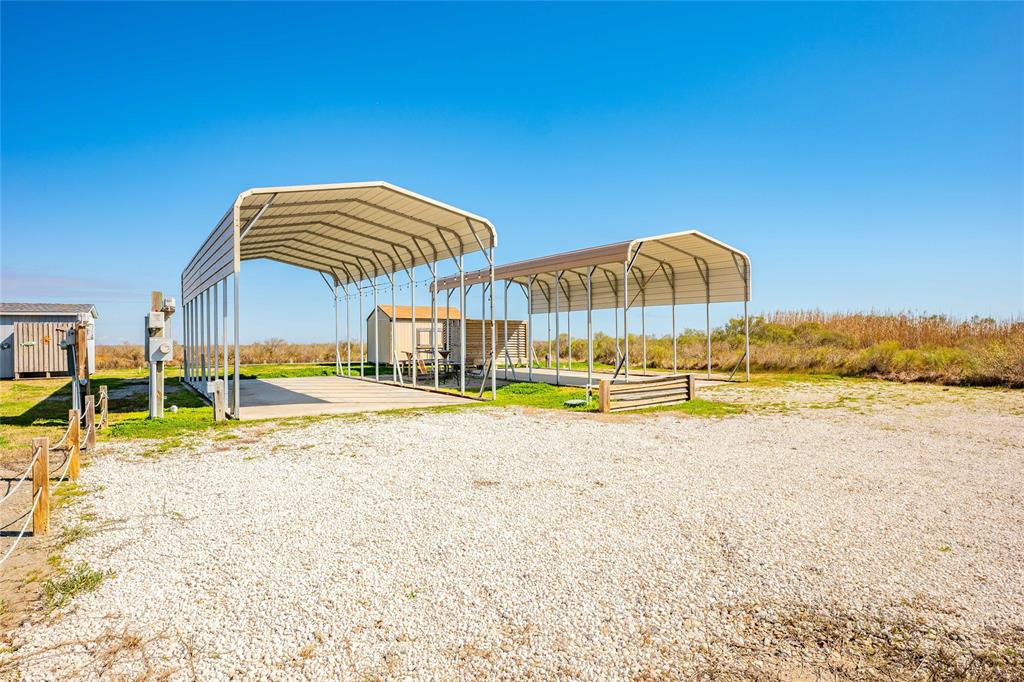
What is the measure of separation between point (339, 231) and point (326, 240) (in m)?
1.33

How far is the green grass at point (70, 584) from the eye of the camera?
11.1ft

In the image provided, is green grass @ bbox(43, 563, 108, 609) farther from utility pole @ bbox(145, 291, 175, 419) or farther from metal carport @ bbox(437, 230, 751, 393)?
metal carport @ bbox(437, 230, 751, 393)

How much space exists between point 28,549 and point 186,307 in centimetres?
1703

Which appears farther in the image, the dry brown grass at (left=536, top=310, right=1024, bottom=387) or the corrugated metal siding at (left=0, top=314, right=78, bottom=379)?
the corrugated metal siding at (left=0, top=314, right=78, bottom=379)

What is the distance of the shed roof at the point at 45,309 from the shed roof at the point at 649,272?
530 inches

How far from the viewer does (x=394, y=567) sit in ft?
12.6

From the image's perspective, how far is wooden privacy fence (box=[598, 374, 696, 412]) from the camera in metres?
11.3

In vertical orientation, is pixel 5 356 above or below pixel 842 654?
above

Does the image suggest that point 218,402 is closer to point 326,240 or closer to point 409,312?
point 326,240

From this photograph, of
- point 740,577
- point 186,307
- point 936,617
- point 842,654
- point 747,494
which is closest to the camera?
point 842,654

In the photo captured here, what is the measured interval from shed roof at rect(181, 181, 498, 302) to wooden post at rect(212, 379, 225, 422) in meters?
2.10

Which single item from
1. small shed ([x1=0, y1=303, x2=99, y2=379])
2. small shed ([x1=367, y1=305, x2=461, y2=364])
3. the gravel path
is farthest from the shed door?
the gravel path

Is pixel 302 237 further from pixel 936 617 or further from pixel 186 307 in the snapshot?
pixel 936 617

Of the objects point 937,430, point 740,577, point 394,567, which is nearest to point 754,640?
point 740,577
